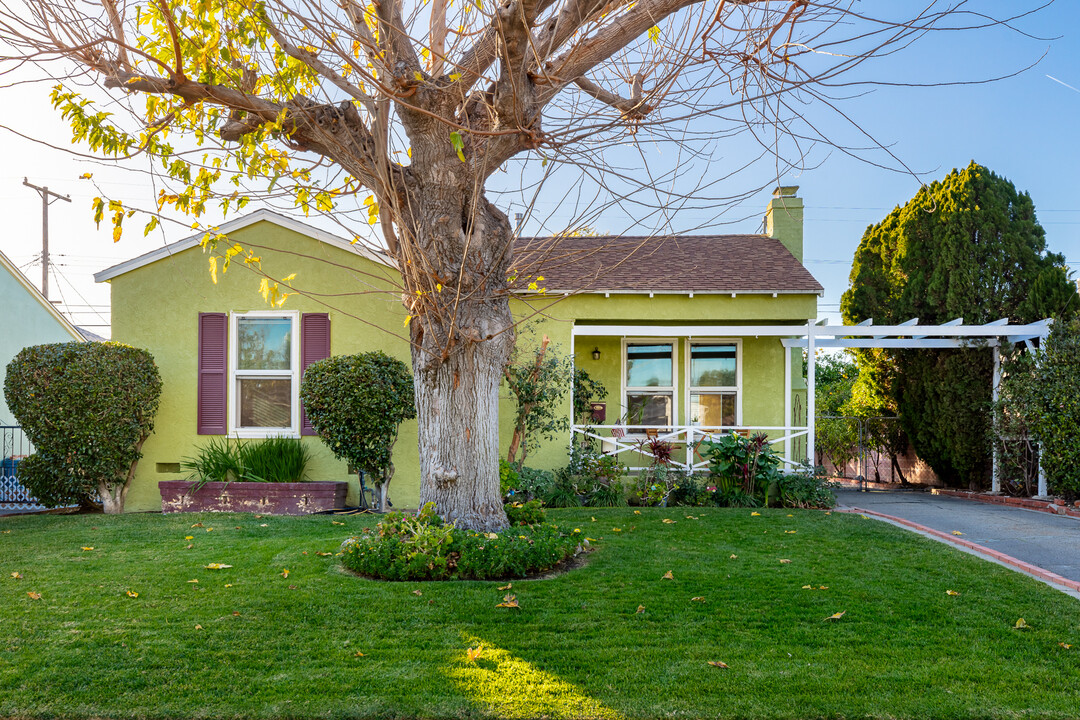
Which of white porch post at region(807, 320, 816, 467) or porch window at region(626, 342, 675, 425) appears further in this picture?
porch window at region(626, 342, 675, 425)

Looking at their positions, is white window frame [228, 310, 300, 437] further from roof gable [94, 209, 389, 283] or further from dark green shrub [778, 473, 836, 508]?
dark green shrub [778, 473, 836, 508]

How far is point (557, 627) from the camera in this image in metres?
4.90

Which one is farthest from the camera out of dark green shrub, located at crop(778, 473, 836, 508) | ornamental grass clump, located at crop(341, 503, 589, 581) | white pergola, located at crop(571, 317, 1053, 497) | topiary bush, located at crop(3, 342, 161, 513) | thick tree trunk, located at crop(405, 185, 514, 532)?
white pergola, located at crop(571, 317, 1053, 497)

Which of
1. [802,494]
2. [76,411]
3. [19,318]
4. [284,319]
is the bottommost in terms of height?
[802,494]

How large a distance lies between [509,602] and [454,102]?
4150mm

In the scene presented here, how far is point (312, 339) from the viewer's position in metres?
11.0

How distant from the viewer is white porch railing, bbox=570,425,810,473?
37.1 ft

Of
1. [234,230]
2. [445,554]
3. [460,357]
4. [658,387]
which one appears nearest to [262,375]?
[234,230]

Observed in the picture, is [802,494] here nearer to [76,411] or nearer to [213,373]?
[213,373]

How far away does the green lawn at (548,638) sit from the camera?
382 cm

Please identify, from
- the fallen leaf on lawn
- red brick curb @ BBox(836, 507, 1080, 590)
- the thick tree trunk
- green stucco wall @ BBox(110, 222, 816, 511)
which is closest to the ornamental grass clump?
the thick tree trunk

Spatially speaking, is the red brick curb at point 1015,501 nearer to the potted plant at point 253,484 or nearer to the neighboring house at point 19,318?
the potted plant at point 253,484

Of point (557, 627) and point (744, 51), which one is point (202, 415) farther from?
point (744, 51)

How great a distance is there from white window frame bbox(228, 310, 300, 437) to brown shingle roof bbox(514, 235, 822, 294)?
373 cm
